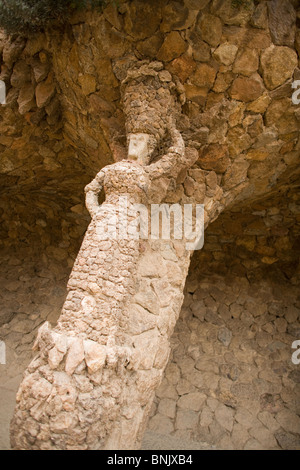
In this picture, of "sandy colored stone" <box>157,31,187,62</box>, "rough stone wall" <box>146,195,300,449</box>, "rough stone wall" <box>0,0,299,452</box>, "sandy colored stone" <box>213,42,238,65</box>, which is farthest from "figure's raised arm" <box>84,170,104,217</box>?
"rough stone wall" <box>146,195,300,449</box>

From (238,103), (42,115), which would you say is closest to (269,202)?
(238,103)

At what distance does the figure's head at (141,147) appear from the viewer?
6.34 feet

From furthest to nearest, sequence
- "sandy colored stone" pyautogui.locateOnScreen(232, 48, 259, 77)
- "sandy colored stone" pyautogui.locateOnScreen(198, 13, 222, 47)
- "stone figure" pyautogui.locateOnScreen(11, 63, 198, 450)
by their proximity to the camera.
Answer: "sandy colored stone" pyautogui.locateOnScreen(232, 48, 259, 77) → "sandy colored stone" pyautogui.locateOnScreen(198, 13, 222, 47) → "stone figure" pyautogui.locateOnScreen(11, 63, 198, 450)

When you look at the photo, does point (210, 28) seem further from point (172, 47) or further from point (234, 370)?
point (234, 370)

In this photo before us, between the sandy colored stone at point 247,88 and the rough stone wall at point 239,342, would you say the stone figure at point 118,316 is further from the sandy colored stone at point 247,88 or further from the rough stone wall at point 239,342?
the rough stone wall at point 239,342

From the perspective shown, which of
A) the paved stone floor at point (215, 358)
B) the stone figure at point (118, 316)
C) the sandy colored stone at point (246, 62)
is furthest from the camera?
the paved stone floor at point (215, 358)

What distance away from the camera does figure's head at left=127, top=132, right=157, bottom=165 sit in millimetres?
1933

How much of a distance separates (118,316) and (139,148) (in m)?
1.03

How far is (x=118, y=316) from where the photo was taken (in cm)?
157

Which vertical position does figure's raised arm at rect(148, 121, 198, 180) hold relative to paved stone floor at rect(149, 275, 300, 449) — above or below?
above

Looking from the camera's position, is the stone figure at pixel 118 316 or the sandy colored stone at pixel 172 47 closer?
the stone figure at pixel 118 316

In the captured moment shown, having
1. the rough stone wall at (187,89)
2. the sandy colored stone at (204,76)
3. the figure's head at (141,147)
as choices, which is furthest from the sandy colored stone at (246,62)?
the figure's head at (141,147)

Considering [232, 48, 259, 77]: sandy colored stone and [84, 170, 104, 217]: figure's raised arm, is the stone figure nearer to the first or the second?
[84, 170, 104, 217]: figure's raised arm

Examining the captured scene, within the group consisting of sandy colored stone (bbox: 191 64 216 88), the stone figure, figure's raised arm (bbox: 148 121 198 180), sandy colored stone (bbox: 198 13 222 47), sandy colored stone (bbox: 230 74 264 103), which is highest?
sandy colored stone (bbox: 198 13 222 47)
